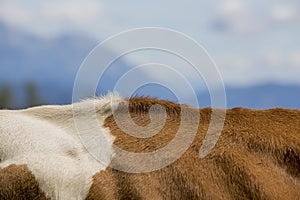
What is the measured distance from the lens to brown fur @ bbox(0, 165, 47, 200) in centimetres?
998

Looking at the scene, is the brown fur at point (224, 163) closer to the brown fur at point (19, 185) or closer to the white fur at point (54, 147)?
the white fur at point (54, 147)

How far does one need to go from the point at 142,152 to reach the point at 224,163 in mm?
1054

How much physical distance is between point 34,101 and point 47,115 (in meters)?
84.6

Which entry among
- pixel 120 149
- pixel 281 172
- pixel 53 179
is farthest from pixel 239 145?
pixel 53 179

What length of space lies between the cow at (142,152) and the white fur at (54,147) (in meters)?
0.01

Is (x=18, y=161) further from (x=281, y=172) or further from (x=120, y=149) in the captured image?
(x=281, y=172)

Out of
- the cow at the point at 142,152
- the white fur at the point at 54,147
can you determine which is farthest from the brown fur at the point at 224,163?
the white fur at the point at 54,147

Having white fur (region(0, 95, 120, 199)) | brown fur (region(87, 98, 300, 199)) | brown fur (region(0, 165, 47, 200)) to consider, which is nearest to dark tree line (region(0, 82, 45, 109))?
white fur (region(0, 95, 120, 199))

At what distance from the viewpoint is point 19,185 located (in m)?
10.0

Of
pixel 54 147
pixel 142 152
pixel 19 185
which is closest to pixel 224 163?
pixel 142 152

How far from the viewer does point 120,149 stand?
10344mm

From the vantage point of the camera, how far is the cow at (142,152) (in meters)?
10.0

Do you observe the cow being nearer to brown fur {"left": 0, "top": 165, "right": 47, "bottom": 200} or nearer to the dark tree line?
brown fur {"left": 0, "top": 165, "right": 47, "bottom": 200}

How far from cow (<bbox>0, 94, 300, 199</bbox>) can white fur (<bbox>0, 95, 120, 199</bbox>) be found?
1 centimetres
